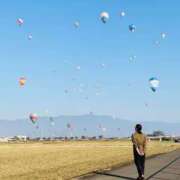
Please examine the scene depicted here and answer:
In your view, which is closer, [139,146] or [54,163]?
[139,146]

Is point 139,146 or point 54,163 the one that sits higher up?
point 139,146

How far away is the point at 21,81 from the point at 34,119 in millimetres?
30404

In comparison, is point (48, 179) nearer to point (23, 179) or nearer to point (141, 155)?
point (23, 179)

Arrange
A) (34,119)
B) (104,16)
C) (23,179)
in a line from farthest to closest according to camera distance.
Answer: (34,119)
(104,16)
(23,179)

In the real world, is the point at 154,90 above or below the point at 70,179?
above

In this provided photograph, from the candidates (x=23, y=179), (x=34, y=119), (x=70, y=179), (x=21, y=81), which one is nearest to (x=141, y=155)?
(x=70, y=179)

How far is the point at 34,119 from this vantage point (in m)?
96.1

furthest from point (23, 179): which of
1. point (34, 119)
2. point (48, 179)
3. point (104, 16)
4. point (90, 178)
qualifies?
point (34, 119)

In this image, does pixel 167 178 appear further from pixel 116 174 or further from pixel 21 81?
pixel 21 81

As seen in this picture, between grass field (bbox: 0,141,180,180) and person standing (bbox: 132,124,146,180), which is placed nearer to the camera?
person standing (bbox: 132,124,146,180)

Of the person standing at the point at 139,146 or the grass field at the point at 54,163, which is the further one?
the grass field at the point at 54,163

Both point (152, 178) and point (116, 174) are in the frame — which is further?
point (116, 174)

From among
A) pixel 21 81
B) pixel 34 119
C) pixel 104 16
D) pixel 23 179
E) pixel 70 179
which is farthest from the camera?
pixel 34 119

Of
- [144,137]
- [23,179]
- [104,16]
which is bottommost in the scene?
[23,179]
